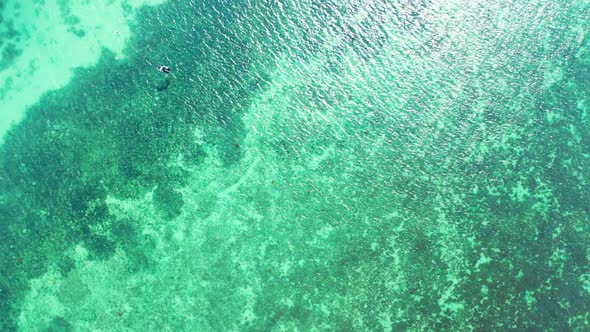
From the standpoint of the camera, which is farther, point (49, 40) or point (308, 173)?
point (49, 40)

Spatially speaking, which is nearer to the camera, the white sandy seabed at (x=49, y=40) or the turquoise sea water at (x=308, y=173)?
the turquoise sea water at (x=308, y=173)

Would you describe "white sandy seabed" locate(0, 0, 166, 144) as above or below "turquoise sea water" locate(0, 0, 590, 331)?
above

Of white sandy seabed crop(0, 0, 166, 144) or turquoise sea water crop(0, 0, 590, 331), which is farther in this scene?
white sandy seabed crop(0, 0, 166, 144)

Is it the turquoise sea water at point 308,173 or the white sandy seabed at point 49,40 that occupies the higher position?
the white sandy seabed at point 49,40

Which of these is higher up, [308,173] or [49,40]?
[49,40]
